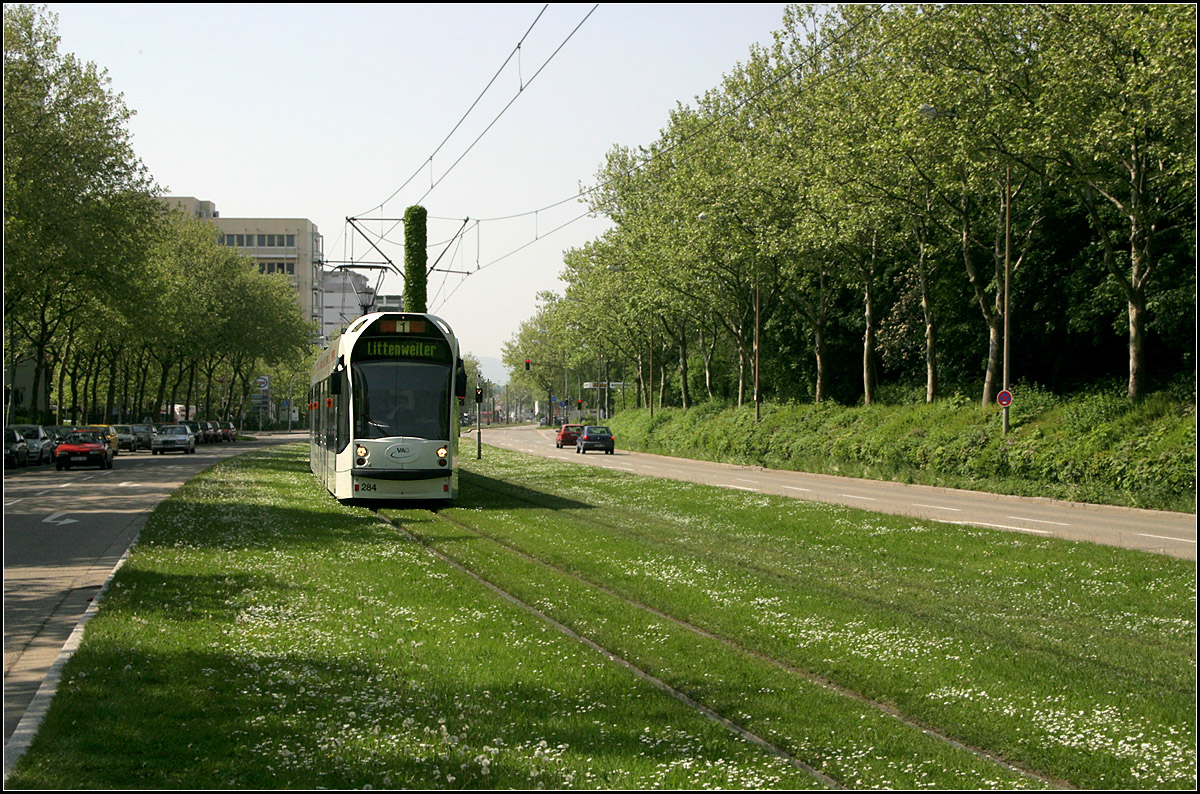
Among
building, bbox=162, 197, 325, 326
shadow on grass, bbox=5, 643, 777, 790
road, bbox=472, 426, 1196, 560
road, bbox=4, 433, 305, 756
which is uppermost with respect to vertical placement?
building, bbox=162, 197, 325, 326

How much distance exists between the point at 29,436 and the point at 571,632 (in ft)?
159

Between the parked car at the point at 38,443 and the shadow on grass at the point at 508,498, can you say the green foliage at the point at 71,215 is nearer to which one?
the parked car at the point at 38,443

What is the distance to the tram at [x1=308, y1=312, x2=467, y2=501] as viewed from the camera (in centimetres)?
2162

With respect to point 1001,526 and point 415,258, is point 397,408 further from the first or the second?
point 415,258

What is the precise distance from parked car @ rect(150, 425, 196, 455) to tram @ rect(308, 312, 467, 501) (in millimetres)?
43309

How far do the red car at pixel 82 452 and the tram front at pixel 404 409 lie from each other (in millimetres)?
27277

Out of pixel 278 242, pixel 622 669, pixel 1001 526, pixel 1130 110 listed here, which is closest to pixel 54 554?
pixel 622 669

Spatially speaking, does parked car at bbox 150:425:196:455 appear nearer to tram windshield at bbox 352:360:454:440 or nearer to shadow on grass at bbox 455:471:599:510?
shadow on grass at bbox 455:471:599:510

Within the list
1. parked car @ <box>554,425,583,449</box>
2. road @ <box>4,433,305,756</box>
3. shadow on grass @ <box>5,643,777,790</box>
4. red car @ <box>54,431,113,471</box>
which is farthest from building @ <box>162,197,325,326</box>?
shadow on grass @ <box>5,643,777,790</box>

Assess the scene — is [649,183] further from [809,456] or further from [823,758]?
[823,758]

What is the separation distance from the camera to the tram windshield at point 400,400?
2164 centimetres

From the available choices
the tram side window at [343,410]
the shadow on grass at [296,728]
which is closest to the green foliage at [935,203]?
the tram side window at [343,410]

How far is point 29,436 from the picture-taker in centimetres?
5056

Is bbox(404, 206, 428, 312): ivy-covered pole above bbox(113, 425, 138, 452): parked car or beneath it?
above
